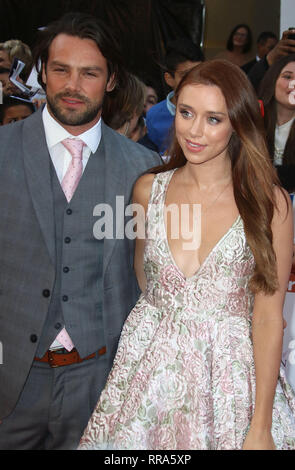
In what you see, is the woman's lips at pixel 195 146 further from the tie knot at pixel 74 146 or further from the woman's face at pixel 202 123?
the tie knot at pixel 74 146

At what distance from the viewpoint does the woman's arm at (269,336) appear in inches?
69.3

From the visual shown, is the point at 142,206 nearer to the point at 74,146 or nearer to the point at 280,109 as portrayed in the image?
the point at 74,146

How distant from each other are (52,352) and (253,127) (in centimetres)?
109

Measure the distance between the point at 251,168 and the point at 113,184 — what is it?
0.51 meters

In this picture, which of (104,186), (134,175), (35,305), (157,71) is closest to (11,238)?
(35,305)

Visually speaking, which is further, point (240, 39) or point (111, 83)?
point (240, 39)

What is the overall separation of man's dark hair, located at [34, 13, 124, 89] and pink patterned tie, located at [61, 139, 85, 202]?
0.34 m

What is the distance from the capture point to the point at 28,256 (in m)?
1.95

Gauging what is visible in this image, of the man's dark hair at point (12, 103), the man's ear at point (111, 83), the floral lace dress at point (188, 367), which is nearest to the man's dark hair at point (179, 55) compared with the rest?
the man's dark hair at point (12, 103)

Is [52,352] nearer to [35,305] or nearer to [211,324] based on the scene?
[35,305]

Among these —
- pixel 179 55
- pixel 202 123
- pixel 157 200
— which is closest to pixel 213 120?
pixel 202 123

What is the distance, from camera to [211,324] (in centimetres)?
190

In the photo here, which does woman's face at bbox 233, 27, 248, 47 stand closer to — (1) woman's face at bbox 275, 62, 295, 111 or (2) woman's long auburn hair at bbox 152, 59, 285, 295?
(1) woman's face at bbox 275, 62, 295, 111
